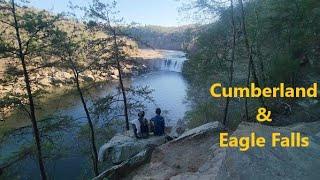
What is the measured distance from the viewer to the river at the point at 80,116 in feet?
94.6

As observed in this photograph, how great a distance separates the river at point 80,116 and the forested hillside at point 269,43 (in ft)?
10.00

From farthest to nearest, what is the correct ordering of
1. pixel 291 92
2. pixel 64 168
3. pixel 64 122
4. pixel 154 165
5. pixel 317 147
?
pixel 64 168
pixel 291 92
pixel 64 122
pixel 154 165
pixel 317 147

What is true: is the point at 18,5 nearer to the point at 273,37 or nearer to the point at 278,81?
the point at 278,81

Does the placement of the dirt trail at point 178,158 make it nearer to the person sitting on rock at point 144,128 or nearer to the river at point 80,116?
the person sitting on rock at point 144,128

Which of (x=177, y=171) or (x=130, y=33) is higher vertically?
(x=130, y=33)

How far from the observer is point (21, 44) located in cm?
1609

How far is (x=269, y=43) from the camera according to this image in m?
27.3

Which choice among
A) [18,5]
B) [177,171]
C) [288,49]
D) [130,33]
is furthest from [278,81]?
[18,5]

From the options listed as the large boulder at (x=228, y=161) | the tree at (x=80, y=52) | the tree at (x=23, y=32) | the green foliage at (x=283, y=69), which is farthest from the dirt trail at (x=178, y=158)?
the green foliage at (x=283, y=69)

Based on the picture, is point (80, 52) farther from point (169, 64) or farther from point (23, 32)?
point (169, 64)

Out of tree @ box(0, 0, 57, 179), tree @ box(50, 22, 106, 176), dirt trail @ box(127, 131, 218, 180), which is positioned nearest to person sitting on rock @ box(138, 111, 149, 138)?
dirt trail @ box(127, 131, 218, 180)

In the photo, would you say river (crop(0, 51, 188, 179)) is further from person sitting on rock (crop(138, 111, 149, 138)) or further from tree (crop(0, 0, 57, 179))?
person sitting on rock (crop(138, 111, 149, 138))

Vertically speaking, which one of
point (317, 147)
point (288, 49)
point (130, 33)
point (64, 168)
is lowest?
point (64, 168)

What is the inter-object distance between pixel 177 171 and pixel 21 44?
9299mm
